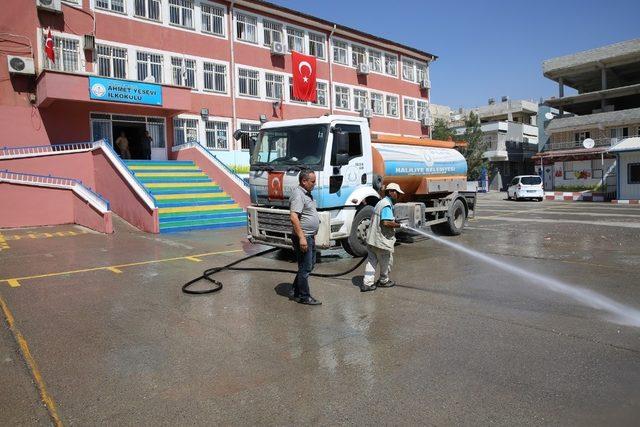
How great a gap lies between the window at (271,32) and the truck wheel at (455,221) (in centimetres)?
1752

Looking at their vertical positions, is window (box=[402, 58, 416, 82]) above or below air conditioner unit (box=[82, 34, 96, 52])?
above

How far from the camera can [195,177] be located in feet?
62.9

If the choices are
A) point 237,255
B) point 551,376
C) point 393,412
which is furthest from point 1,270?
point 551,376

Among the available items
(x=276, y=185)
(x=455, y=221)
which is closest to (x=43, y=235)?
(x=276, y=185)

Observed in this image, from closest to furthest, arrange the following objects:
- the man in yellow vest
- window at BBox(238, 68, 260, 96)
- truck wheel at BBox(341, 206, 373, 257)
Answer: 1. the man in yellow vest
2. truck wheel at BBox(341, 206, 373, 257)
3. window at BBox(238, 68, 260, 96)

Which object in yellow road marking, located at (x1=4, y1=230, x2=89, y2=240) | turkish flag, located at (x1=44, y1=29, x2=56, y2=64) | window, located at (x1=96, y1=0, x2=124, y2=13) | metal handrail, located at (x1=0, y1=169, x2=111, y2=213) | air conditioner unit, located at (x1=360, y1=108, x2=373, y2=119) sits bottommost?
yellow road marking, located at (x1=4, y1=230, x2=89, y2=240)

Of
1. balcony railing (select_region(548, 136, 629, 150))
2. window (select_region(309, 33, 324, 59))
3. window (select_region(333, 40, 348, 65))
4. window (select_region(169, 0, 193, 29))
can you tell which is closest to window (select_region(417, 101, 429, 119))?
window (select_region(333, 40, 348, 65))

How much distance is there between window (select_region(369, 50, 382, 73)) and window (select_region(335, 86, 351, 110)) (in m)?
3.53

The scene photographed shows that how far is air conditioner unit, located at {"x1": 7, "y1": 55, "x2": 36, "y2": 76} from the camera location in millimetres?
18047

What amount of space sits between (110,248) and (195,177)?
789 centimetres

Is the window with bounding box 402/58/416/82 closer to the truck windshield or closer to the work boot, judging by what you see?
the truck windshield

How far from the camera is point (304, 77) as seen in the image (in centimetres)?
2798

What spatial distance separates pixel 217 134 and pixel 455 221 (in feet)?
49.4

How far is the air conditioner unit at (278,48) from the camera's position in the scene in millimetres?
26953
